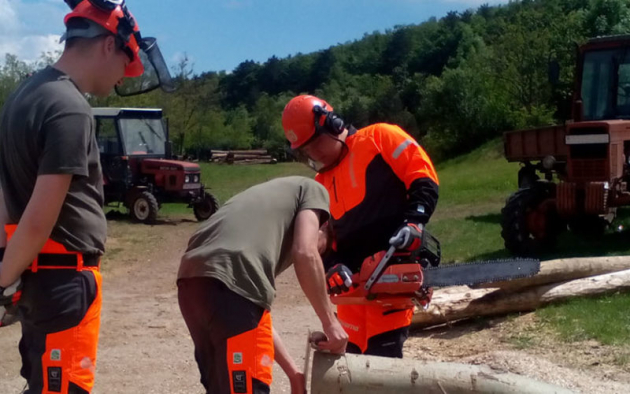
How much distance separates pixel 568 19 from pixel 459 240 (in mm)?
29547

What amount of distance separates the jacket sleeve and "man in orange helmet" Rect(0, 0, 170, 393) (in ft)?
4.77

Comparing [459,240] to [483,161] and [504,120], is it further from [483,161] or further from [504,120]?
[504,120]

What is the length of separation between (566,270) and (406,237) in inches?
177

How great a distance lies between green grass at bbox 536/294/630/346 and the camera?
22.0ft

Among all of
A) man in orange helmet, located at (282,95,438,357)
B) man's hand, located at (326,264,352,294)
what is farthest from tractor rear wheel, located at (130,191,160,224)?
man's hand, located at (326,264,352,294)

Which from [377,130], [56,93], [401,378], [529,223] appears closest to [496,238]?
[529,223]

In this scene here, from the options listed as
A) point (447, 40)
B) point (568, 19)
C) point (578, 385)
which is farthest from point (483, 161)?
point (447, 40)

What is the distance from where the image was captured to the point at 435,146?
4216 cm

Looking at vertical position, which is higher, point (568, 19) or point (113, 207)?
point (568, 19)

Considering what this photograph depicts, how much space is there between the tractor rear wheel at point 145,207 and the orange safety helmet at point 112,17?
48.3ft

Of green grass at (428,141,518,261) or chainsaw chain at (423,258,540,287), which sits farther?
green grass at (428,141,518,261)

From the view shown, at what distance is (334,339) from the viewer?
3.34 m

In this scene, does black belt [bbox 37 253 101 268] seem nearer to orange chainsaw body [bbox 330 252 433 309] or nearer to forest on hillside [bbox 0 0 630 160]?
orange chainsaw body [bbox 330 252 433 309]

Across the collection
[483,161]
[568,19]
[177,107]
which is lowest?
[483,161]
